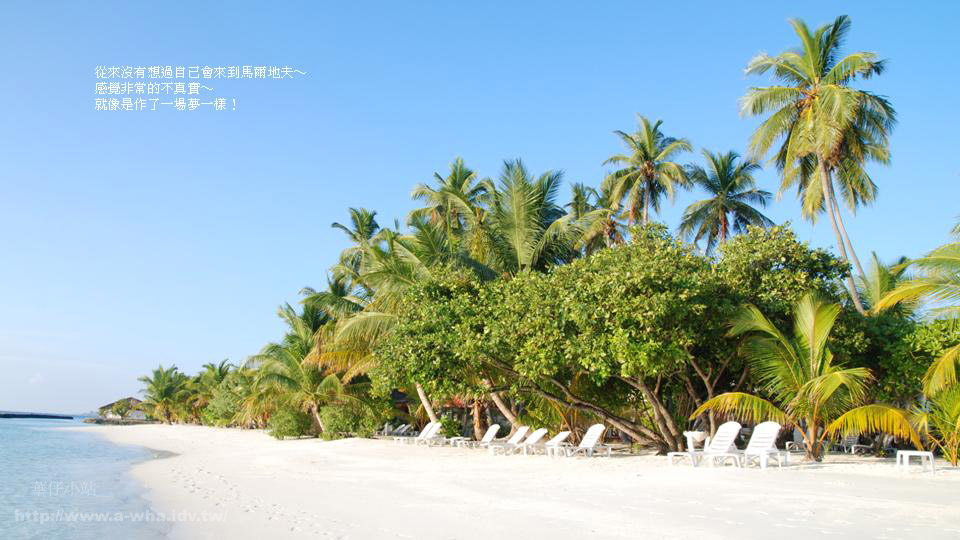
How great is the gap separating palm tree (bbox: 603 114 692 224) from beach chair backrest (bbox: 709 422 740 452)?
1429 cm

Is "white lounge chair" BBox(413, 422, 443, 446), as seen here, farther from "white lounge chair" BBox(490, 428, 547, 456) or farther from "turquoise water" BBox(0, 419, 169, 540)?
"turquoise water" BBox(0, 419, 169, 540)

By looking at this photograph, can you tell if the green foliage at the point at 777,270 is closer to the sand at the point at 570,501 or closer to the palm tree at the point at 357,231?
the sand at the point at 570,501

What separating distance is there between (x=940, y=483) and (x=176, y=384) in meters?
65.3

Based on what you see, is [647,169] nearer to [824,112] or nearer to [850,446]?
[824,112]

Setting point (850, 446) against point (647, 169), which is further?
point (647, 169)

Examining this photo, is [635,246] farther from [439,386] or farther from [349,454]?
[349,454]

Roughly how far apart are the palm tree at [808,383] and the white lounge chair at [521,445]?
16.0 feet

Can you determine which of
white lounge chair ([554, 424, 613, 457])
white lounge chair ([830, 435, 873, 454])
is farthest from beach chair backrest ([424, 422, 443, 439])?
white lounge chair ([830, 435, 873, 454])

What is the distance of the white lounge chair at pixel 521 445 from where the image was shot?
53.7 ft

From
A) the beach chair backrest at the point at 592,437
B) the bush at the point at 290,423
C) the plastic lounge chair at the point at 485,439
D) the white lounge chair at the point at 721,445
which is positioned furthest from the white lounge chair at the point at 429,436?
the white lounge chair at the point at 721,445

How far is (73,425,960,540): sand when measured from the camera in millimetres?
6438

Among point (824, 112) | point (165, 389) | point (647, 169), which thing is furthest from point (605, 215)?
point (165, 389)

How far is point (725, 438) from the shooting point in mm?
11750

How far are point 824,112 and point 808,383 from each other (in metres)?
9.81
